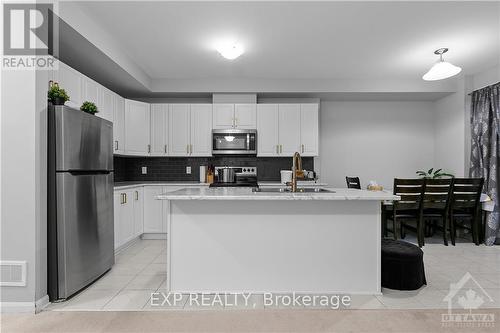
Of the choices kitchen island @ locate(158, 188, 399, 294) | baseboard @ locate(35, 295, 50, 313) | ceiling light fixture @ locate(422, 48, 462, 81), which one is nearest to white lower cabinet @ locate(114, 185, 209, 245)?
baseboard @ locate(35, 295, 50, 313)

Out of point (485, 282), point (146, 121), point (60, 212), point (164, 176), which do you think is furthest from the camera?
point (164, 176)

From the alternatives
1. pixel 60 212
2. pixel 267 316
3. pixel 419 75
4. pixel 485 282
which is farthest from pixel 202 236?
pixel 419 75

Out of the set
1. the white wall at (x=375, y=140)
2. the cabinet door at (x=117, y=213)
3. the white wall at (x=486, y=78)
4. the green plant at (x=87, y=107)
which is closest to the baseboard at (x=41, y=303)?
the cabinet door at (x=117, y=213)

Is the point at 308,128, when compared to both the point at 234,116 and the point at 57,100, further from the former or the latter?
the point at 57,100

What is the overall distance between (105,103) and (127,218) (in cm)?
155

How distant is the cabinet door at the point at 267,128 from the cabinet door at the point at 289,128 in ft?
0.27

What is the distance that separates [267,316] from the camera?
207 cm

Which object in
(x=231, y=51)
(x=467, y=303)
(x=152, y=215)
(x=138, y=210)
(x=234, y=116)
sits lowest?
(x=467, y=303)

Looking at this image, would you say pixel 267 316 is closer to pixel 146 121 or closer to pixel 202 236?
pixel 202 236

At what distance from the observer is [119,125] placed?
13.6 feet

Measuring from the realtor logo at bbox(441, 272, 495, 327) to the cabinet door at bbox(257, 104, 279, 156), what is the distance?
9.55 feet

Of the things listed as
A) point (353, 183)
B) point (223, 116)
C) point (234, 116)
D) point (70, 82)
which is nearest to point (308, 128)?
point (353, 183)

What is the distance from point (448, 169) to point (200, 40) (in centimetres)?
454

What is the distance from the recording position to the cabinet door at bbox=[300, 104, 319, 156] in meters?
4.70
